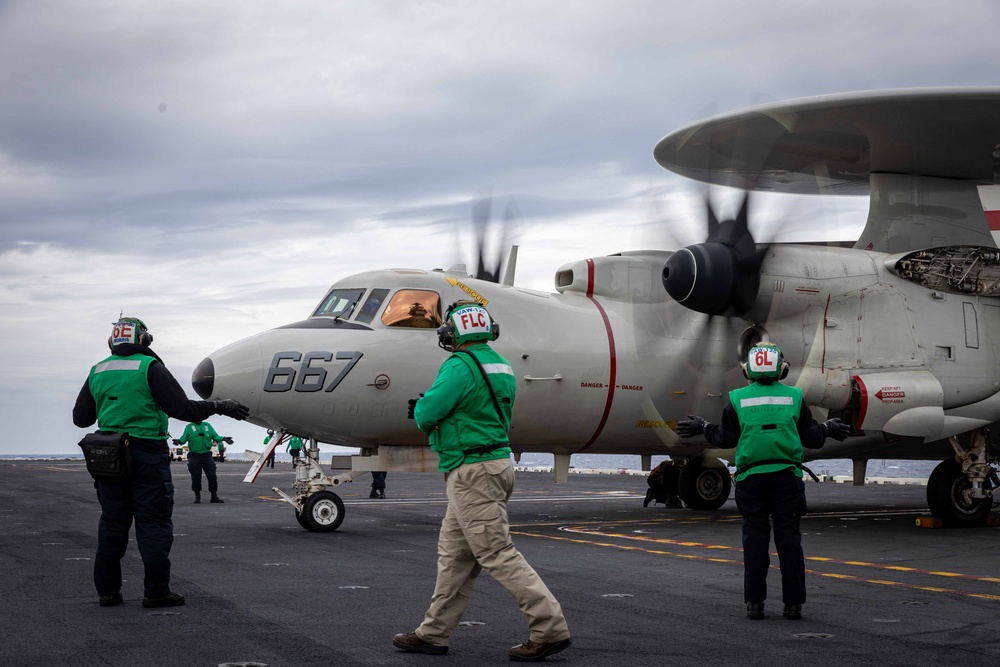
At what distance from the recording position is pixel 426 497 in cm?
2358

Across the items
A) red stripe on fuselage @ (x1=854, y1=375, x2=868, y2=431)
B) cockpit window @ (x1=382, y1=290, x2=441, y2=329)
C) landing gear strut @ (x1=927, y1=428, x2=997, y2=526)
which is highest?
cockpit window @ (x1=382, y1=290, x2=441, y2=329)

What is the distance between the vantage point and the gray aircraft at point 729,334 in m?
14.0

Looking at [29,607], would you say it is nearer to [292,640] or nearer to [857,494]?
[292,640]

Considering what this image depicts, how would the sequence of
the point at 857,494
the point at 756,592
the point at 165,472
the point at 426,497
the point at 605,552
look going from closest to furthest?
the point at 756,592 < the point at 165,472 < the point at 605,552 < the point at 426,497 < the point at 857,494

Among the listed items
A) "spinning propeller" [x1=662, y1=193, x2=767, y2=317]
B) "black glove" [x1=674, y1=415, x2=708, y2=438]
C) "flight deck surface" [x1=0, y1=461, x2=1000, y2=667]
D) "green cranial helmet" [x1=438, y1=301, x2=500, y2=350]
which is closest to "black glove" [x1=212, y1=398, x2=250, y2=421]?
"flight deck surface" [x1=0, y1=461, x2=1000, y2=667]

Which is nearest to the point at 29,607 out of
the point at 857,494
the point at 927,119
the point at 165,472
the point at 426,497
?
the point at 165,472

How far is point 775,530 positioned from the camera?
7.43 metres

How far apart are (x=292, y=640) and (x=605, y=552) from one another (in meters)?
5.99

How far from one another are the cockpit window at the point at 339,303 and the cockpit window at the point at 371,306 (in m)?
0.16

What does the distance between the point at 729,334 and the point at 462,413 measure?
431 inches

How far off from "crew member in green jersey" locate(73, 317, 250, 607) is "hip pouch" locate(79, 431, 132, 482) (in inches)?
3.0

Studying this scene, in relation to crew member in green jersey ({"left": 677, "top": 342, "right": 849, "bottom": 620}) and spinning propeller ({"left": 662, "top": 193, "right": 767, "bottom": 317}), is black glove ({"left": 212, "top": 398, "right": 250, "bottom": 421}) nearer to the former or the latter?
crew member in green jersey ({"left": 677, "top": 342, "right": 849, "bottom": 620})

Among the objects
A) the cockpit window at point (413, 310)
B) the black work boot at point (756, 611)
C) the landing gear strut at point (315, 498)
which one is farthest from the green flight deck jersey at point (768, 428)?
the landing gear strut at point (315, 498)

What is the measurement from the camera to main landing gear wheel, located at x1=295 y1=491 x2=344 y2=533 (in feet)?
45.5
